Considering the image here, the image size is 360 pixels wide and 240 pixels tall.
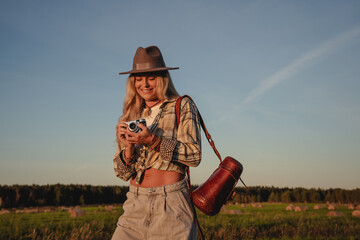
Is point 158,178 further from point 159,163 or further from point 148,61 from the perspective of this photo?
point 148,61

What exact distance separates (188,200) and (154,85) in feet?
3.99

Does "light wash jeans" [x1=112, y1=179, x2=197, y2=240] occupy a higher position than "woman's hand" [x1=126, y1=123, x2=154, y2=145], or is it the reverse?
"woman's hand" [x1=126, y1=123, x2=154, y2=145]

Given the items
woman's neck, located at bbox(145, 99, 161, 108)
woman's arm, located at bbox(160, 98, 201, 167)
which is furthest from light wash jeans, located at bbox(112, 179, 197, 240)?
woman's neck, located at bbox(145, 99, 161, 108)

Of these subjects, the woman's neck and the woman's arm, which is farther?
the woman's neck

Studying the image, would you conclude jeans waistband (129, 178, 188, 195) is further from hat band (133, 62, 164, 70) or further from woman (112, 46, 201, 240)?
hat band (133, 62, 164, 70)

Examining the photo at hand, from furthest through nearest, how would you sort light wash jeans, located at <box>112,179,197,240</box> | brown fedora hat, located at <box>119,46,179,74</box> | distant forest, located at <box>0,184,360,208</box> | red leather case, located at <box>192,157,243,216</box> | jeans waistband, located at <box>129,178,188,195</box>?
distant forest, located at <box>0,184,360,208</box> < brown fedora hat, located at <box>119,46,179,74</box> < red leather case, located at <box>192,157,243,216</box> < jeans waistband, located at <box>129,178,188,195</box> < light wash jeans, located at <box>112,179,197,240</box>

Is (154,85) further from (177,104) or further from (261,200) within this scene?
(261,200)

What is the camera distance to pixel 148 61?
341 centimetres

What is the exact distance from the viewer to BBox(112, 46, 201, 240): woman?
2.77 meters

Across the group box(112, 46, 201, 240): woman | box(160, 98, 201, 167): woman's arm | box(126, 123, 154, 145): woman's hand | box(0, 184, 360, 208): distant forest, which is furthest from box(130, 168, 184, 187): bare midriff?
box(0, 184, 360, 208): distant forest

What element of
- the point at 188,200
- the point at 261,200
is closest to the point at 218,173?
the point at 188,200

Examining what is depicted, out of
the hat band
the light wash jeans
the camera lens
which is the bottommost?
the light wash jeans

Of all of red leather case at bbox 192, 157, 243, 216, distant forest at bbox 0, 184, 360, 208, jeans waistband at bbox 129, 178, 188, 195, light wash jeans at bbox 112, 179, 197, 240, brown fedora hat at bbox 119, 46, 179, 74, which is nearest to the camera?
light wash jeans at bbox 112, 179, 197, 240

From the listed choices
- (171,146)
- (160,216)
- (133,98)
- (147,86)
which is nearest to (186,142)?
(171,146)
